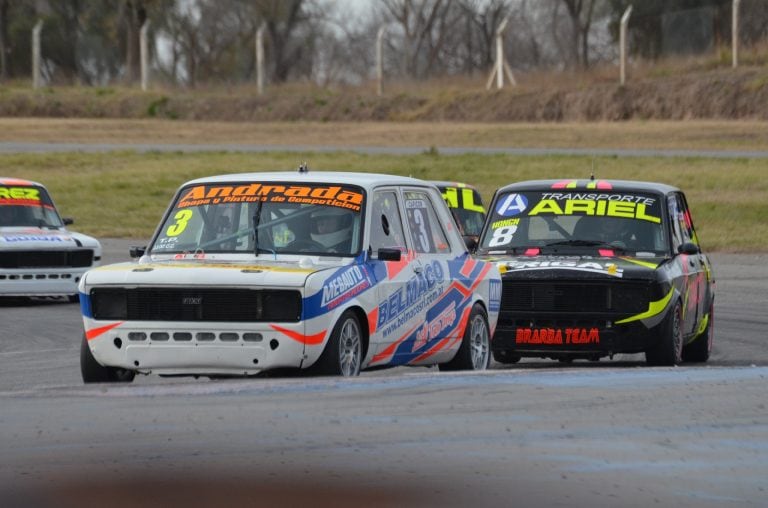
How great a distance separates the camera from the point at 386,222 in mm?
10617

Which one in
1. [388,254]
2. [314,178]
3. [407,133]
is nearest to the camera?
[388,254]

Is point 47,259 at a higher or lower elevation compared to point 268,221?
lower

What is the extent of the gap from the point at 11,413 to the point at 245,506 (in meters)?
2.00

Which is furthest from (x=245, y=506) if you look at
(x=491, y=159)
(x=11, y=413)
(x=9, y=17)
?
(x=9, y=17)

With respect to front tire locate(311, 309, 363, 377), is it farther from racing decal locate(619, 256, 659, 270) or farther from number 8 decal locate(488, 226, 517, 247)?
number 8 decal locate(488, 226, 517, 247)

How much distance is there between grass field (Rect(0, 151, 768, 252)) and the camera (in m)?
29.6

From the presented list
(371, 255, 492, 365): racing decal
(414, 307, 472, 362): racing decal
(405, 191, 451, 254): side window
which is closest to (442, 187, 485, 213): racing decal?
(371, 255, 492, 365): racing decal

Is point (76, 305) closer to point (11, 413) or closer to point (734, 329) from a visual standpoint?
point (734, 329)

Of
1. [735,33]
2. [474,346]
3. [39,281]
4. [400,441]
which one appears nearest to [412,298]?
[474,346]

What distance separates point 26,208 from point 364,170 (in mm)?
15829

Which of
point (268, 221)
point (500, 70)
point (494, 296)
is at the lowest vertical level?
point (494, 296)

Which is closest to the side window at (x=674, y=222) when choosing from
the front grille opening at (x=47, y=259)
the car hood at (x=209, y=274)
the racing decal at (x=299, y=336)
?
the car hood at (x=209, y=274)

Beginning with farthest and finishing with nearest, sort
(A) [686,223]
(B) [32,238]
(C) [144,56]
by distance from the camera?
(C) [144,56] < (B) [32,238] < (A) [686,223]

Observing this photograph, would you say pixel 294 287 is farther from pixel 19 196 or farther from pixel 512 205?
pixel 19 196
